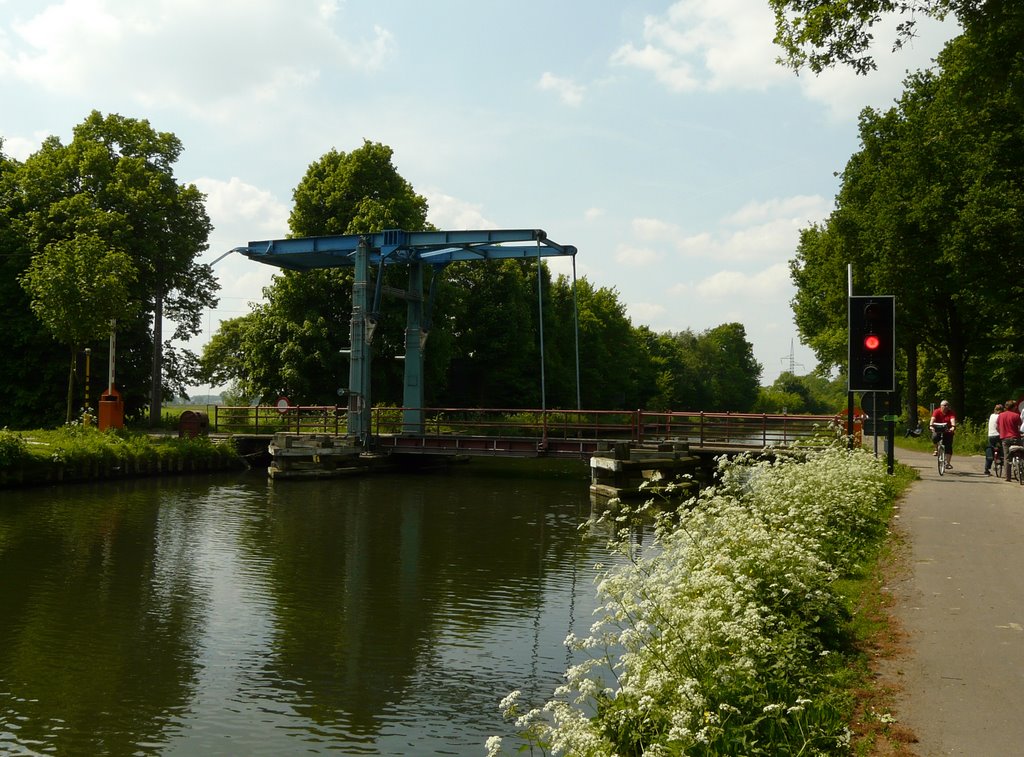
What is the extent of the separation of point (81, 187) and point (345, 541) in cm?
2658

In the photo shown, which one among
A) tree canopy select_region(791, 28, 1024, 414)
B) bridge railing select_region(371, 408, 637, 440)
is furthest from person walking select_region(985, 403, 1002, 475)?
bridge railing select_region(371, 408, 637, 440)

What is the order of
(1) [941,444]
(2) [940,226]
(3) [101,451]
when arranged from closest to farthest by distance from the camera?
(1) [941,444], (3) [101,451], (2) [940,226]

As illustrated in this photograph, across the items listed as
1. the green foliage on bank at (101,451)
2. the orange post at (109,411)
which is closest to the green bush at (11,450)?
the green foliage on bank at (101,451)

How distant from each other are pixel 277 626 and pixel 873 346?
35.4 feet

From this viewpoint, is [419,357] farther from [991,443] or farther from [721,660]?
[721,660]

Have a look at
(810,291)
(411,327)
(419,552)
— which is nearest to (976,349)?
(810,291)

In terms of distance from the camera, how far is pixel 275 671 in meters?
7.71

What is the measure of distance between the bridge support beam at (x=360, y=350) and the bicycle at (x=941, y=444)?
1494 centimetres

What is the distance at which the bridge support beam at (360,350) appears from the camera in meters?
26.5

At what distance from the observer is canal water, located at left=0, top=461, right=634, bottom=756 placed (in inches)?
254

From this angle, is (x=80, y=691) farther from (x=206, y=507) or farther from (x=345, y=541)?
(x=206, y=507)

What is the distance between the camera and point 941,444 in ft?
59.3

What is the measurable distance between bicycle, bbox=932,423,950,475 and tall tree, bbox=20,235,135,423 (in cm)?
2185

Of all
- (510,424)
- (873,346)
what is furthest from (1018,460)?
(510,424)
